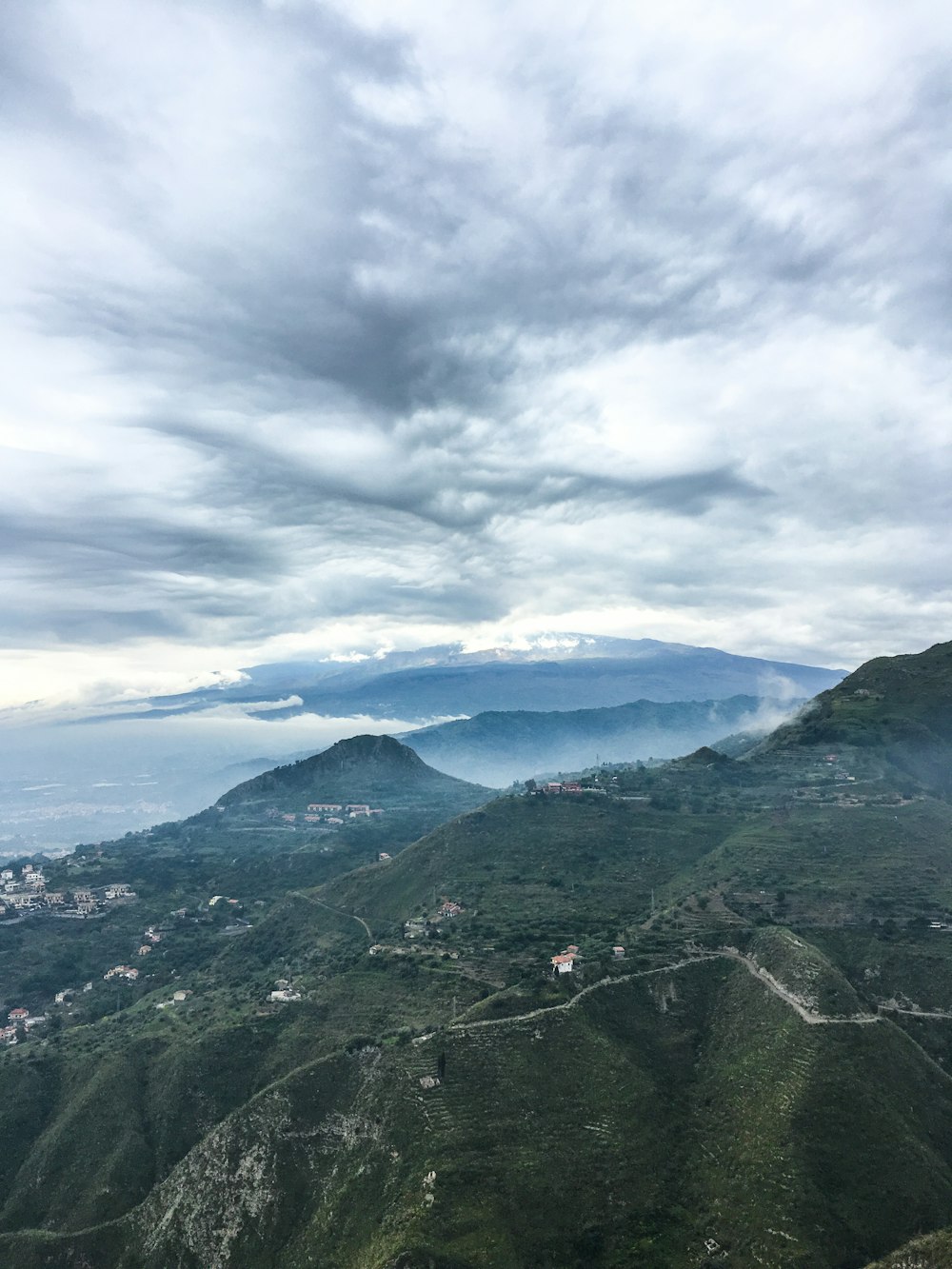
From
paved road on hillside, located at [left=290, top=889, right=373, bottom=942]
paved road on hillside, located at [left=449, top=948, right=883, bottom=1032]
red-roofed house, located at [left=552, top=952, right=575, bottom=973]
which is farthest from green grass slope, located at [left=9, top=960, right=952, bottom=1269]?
paved road on hillside, located at [left=290, top=889, right=373, bottom=942]

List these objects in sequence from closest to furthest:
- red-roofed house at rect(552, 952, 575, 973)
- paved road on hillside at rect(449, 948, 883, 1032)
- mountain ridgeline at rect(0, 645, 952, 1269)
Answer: mountain ridgeline at rect(0, 645, 952, 1269)
paved road on hillside at rect(449, 948, 883, 1032)
red-roofed house at rect(552, 952, 575, 973)

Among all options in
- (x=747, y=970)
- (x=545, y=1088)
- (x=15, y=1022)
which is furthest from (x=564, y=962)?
(x=15, y=1022)

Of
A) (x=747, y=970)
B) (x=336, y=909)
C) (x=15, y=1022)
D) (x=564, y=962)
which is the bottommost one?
(x=15, y=1022)

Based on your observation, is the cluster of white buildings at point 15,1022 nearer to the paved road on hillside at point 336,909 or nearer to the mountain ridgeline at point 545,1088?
the mountain ridgeline at point 545,1088

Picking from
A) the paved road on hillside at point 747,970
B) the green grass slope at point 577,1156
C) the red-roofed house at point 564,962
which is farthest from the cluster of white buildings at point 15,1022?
the red-roofed house at point 564,962

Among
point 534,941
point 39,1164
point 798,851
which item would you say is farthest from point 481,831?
point 39,1164

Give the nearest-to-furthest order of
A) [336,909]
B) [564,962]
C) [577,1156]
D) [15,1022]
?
[577,1156], [564,962], [15,1022], [336,909]

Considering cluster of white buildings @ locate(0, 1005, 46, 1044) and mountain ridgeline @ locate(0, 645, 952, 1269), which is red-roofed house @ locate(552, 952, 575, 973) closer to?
mountain ridgeline @ locate(0, 645, 952, 1269)

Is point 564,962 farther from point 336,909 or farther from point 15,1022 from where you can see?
point 15,1022

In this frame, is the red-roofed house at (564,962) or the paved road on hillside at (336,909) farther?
the paved road on hillside at (336,909)
